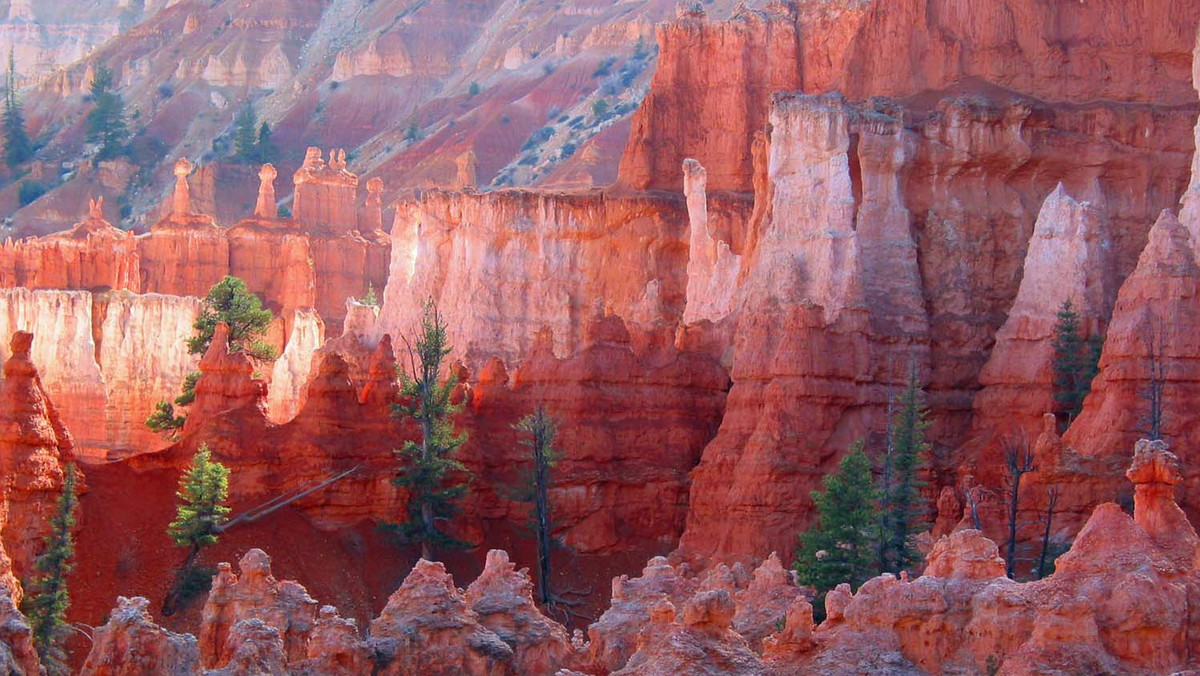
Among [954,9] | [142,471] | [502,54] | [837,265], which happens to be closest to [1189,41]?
[954,9]

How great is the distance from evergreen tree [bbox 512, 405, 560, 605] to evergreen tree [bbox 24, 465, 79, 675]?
33.7 feet

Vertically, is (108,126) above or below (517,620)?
above

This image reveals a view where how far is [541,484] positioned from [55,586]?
12.7 meters

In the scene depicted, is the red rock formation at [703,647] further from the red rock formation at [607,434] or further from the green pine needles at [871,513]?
the red rock formation at [607,434]

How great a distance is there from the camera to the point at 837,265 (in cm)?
5316

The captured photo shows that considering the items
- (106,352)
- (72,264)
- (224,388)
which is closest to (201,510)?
(224,388)

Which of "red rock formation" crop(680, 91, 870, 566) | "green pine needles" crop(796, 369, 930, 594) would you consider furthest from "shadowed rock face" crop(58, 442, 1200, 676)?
"red rock formation" crop(680, 91, 870, 566)

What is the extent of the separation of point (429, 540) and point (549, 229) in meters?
17.8

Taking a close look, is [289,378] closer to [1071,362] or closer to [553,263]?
[553,263]

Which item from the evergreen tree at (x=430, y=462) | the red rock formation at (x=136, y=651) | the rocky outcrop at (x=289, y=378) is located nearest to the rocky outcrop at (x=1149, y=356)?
the evergreen tree at (x=430, y=462)

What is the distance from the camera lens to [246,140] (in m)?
138

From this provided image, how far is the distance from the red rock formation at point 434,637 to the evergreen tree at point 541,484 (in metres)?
13.3

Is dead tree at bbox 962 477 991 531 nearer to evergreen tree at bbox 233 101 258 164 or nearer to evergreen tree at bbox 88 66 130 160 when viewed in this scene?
evergreen tree at bbox 233 101 258 164

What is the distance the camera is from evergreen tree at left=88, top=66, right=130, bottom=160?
14362 centimetres
